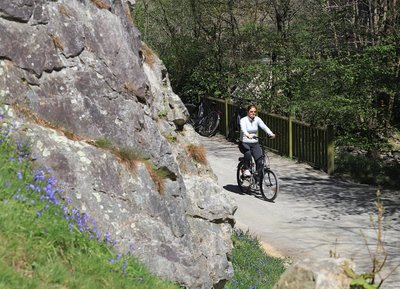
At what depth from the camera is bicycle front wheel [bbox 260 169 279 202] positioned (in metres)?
13.8

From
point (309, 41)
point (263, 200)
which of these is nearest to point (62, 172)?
point (263, 200)

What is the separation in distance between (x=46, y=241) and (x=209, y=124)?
20.1 metres

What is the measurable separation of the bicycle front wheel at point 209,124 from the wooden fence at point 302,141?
2672 mm

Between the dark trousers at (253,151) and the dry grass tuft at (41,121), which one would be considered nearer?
the dry grass tuft at (41,121)

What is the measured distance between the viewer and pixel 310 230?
11.8m

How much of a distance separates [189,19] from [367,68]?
11.2m

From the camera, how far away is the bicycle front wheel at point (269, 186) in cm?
1384

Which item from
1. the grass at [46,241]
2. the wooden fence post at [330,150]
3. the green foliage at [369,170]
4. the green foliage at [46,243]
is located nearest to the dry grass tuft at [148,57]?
the grass at [46,241]

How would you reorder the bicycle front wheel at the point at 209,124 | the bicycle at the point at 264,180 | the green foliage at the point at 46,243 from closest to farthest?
the green foliage at the point at 46,243
the bicycle at the point at 264,180
the bicycle front wheel at the point at 209,124

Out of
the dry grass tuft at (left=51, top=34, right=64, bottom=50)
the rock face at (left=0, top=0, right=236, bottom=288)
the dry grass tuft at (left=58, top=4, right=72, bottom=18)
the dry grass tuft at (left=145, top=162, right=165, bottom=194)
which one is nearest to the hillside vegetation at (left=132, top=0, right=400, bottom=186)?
the rock face at (left=0, top=0, right=236, bottom=288)

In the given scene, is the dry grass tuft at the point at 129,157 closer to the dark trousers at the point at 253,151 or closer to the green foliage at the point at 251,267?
the green foliage at the point at 251,267

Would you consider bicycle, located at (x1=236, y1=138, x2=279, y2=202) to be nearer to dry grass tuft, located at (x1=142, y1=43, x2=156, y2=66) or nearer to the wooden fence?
the wooden fence

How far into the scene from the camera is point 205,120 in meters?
24.1

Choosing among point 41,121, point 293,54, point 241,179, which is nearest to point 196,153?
point 41,121
